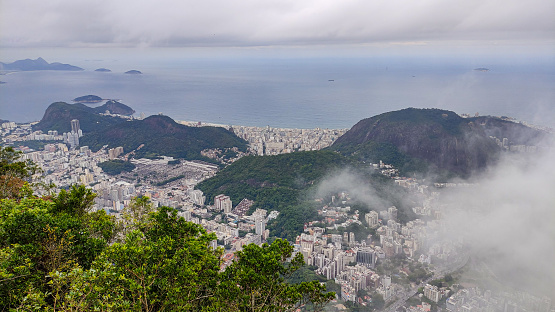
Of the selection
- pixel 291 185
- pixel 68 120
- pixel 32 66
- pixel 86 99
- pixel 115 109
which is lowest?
pixel 291 185

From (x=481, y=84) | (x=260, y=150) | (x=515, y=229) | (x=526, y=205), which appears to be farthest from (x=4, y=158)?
(x=481, y=84)

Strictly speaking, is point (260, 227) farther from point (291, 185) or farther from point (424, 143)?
point (424, 143)

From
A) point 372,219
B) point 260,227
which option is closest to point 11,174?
point 260,227

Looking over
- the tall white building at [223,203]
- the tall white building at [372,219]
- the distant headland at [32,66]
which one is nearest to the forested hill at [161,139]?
the tall white building at [223,203]

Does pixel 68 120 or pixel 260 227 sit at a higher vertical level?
pixel 68 120

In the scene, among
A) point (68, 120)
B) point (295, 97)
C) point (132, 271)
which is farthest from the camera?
point (295, 97)

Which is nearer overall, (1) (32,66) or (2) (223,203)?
(2) (223,203)

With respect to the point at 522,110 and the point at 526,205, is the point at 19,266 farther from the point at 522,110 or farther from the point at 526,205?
the point at 522,110
